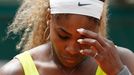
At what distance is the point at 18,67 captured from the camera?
275 centimetres

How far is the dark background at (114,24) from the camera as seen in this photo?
194 inches

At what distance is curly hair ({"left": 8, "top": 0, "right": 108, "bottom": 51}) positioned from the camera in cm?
294

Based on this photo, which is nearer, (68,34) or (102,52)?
(102,52)

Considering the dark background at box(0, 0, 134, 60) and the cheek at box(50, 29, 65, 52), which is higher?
the cheek at box(50, 29, 65, 52)

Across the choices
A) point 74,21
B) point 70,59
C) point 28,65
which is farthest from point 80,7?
point 28,65

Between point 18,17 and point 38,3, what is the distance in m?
0.21

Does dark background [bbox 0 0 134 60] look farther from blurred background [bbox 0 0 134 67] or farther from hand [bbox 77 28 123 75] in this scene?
hand [bbox 77 28 123 75]

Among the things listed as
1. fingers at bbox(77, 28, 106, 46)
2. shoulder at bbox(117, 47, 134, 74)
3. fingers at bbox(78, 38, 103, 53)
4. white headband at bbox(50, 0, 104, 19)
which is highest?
white headband at bbox(50, 0, 104, 19)

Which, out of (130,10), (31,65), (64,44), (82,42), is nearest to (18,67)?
(31,65)

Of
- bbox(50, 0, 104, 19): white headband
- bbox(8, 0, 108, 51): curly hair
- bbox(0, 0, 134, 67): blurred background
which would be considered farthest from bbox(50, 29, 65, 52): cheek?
bbox(0, 0, 134, 67): blurred background

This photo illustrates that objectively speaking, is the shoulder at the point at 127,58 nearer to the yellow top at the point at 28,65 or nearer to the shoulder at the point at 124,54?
the shoulder at the point at 124,54

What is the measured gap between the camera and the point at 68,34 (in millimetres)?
2580

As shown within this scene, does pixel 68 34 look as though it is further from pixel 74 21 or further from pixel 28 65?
pixel 28 65

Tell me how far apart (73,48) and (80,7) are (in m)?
0.20
